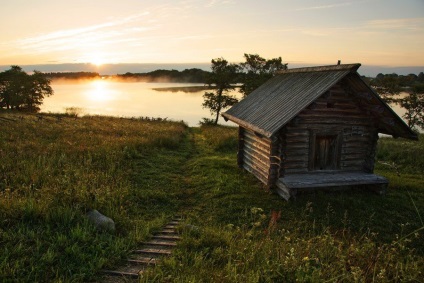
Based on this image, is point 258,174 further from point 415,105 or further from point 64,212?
point 415,105

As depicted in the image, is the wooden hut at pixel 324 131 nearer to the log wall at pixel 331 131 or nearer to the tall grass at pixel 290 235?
the log wall at pixel 331 131

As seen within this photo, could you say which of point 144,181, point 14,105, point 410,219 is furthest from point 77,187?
point 14,105

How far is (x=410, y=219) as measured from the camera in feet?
32.3

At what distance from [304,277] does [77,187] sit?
7.01m

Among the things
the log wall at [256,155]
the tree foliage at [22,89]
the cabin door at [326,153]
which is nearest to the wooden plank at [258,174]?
the log wall at [256,155]

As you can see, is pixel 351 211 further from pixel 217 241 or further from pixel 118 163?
pixel 118 163

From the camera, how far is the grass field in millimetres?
5355

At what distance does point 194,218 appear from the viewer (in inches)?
369

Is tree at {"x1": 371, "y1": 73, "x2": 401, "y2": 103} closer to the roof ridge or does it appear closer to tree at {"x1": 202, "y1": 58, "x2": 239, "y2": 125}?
tree at {"x1": 202, "y1": 58, "x2": 239, "y2": 125}

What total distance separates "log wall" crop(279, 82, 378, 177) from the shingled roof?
48 centimetres

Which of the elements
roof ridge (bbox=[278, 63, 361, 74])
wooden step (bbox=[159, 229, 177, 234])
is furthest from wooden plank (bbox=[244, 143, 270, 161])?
wooden step (bbox=[159, 229, 177, 234])

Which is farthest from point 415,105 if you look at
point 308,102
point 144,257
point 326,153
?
point 144,257

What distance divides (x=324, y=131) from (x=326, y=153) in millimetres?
1012

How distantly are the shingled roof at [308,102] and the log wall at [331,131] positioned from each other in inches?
19.0
